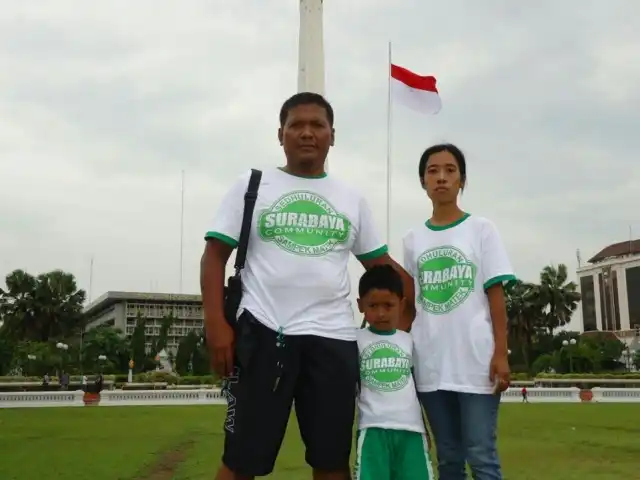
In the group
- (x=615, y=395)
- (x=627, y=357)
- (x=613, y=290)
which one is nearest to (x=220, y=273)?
(x=615, y=395)

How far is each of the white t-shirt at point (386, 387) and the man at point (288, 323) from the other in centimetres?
12

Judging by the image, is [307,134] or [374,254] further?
[374,254]

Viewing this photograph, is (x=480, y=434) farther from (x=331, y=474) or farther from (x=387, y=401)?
(x=331, y=474)

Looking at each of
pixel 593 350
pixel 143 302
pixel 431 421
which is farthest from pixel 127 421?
pixel 143 302

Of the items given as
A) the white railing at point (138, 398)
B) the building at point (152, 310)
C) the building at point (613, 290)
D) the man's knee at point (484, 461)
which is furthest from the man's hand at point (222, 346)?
the building at point (152, 310)

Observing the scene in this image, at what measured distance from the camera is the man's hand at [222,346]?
9.55 feet

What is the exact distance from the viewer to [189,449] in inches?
377

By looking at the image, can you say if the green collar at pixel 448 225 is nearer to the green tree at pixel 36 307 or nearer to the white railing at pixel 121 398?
the white railing at pixel 121 398

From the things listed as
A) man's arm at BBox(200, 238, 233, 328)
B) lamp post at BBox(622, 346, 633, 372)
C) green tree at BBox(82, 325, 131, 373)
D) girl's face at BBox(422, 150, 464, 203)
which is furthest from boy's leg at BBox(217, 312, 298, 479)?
lamp post at BBox(622, 346, 633, 372)

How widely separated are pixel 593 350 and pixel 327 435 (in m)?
43.0

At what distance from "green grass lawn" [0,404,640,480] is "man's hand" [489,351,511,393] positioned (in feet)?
13.8

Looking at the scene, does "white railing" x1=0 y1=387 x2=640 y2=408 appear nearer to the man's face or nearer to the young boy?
the young boy

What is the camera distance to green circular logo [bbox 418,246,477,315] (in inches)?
129

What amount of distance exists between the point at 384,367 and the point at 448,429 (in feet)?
1.42
